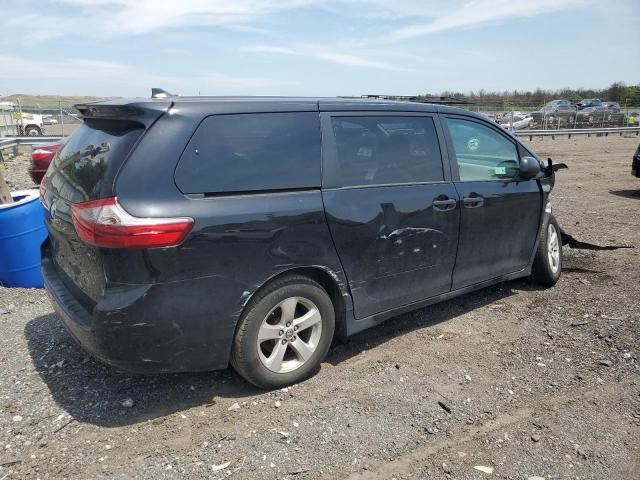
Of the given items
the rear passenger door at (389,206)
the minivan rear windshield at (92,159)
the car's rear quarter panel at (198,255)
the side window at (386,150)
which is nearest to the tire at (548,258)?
the rear passenger door at (389,206)

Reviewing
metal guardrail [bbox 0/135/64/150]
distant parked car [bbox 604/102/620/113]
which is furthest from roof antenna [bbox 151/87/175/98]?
distant parked car [bbox 604/102/620/113]

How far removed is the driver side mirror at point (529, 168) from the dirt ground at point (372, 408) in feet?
4.04

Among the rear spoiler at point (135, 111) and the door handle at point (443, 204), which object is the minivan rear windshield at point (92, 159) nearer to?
the rear spoiler at point (135, 111)

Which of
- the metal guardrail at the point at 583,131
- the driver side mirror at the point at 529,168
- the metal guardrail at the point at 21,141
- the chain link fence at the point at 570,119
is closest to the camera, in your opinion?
the driver side mirror at the point at 529,168

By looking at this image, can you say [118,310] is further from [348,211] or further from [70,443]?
[348,211]

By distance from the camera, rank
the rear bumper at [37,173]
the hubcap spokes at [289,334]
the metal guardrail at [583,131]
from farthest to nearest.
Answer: the metal guardrail at [583,131] → the rear bumper at [37,173] → the hubcap spokes at [289,334]

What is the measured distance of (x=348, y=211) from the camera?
339 centimetres

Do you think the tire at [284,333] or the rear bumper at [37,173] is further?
the rear bumper at [37,173]

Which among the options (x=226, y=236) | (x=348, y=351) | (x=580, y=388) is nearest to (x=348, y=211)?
(x=226, y=236)

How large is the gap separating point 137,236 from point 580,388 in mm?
2935

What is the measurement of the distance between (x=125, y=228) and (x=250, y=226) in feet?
2.20

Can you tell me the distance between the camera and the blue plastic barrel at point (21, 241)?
15.3ft

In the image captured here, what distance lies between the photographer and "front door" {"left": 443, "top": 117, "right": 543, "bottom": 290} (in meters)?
4.20

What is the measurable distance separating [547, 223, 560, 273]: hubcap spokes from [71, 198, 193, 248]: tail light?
12.7ft
